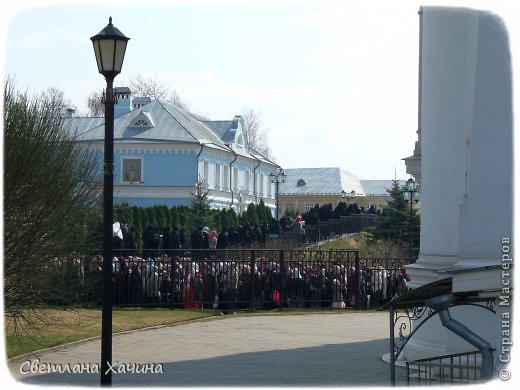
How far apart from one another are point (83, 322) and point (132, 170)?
3877 centimetres

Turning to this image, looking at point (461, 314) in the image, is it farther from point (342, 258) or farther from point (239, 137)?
point (239, 137)

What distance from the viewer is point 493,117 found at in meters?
11.7

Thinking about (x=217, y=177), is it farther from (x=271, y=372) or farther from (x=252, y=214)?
(x=271, y=372)

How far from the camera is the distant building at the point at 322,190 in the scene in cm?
9250

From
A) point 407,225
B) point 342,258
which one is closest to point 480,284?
point 342,258

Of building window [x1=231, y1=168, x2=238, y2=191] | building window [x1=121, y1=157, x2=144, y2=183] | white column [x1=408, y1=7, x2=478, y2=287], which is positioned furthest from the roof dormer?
white column [x1=408, y1=7, x2=478, y2=287]

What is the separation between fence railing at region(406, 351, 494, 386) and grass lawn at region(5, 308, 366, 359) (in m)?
6.24

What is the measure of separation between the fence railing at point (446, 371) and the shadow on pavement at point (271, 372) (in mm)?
944

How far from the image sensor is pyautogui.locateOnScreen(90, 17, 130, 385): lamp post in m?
10.5

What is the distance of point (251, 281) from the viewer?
2331 cm

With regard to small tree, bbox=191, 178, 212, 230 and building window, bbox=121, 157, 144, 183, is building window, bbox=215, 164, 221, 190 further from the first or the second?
small tree, bbox=191, 178, 212, 230

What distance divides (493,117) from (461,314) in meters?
2.53

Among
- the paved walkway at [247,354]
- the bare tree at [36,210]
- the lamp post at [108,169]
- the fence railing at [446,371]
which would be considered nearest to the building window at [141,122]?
the paved walkway at [247,354]

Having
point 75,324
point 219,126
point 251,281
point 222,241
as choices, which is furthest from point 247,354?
point 219,126
